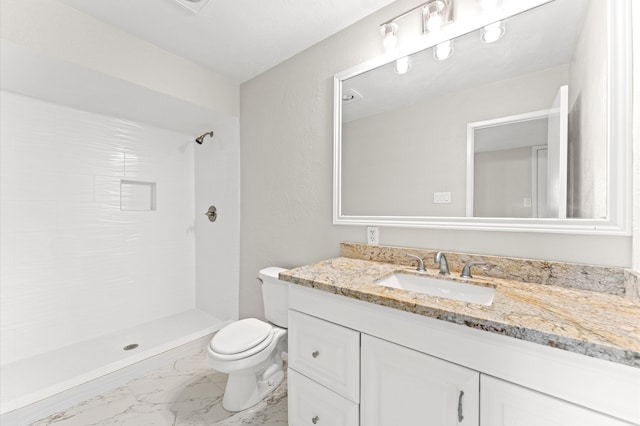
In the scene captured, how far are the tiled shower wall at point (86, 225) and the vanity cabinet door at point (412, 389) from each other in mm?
2304

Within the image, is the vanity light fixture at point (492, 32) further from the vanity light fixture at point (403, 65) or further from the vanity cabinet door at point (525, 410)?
the vanity cabinet door at point (525, 410)

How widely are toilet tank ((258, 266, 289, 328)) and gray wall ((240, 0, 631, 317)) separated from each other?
0.75 ft

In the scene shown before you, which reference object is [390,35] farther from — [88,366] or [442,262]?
[88,366]

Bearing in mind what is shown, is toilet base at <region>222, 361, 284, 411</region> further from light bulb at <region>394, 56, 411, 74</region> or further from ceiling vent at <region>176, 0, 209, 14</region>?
ceiling vent at <region>176, 0, 209, 14</region>

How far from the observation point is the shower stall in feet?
5.49

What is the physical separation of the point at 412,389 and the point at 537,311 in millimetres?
441

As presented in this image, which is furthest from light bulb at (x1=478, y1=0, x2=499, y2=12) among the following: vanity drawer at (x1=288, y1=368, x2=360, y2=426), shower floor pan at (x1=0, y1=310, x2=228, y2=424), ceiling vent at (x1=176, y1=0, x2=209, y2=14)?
shower floor pan at (x1=0, y1=310, x2=228, y2=424)

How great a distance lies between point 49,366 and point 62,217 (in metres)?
1.02

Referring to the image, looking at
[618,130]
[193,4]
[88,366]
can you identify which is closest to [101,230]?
[88,366]

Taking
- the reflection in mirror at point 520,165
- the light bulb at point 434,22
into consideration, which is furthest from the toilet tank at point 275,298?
the light bulb at point 434,22

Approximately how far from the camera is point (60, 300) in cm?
199

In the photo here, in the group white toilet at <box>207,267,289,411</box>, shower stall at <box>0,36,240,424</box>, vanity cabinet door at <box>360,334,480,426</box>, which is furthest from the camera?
shower stall at <box>0,36,240,424</box>

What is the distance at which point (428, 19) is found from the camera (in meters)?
1.29

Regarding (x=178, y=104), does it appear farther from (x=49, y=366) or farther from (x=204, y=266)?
(x=49, y=366)
